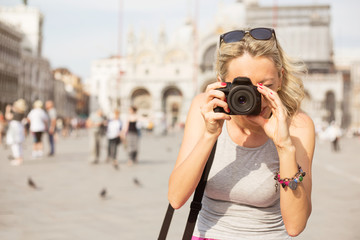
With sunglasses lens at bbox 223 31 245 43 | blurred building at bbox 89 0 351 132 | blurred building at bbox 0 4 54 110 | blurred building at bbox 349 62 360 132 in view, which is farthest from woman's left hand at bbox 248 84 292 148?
blurred building at bbox 349 62 360 132

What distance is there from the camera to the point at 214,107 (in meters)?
1.60

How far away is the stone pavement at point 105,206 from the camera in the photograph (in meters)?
4.62

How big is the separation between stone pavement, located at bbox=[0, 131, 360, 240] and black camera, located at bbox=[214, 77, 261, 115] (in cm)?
313

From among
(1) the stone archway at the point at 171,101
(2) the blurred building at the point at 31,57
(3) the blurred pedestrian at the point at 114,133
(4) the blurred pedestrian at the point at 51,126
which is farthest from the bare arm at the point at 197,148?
(1) the stone archway at the point at 171,101

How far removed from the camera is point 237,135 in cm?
177

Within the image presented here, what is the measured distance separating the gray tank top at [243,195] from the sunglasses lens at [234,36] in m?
0.37

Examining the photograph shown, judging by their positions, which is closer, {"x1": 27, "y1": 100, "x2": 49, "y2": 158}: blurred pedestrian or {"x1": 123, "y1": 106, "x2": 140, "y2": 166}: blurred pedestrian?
{"x1": 123, "y1": 106, "x2": 140, "y2": 166}: blurred pedestrian

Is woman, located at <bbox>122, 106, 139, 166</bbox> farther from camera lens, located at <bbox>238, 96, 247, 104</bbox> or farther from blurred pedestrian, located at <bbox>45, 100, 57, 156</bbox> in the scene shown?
camera lens, located at <bbox>238, 96, 247, 104</bbox>

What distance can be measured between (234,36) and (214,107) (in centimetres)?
28

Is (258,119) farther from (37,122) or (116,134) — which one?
(37,122)

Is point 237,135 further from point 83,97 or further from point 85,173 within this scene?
point 83,97

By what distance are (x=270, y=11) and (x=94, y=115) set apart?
195 feet

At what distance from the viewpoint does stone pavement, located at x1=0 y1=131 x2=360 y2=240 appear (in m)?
4.62

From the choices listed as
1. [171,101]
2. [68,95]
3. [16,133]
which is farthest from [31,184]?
[68,95]
